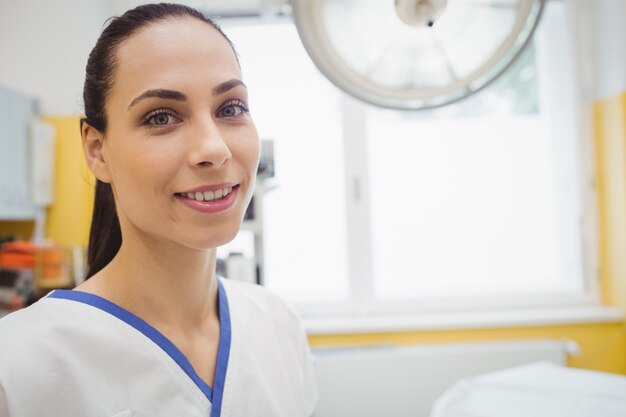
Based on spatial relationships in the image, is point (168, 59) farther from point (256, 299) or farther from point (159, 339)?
point (256, 299)

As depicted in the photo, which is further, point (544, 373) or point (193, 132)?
point (544, 373)

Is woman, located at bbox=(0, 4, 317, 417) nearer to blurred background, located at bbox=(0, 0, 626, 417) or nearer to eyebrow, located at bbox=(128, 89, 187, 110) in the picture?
eyebrow, located at bbox=(128, 89, 187, 110)

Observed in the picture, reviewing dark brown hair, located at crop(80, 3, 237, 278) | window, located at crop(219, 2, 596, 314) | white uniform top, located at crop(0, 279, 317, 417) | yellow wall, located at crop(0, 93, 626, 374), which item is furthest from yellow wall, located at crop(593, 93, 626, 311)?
dark brown hair, located at crop(80, 3, 237, 278)

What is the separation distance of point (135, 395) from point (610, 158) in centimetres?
221

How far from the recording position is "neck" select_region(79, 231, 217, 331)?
79 cm

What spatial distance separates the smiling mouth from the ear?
0.17 meters

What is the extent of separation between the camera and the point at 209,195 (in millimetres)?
675

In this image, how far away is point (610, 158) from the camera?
216cm

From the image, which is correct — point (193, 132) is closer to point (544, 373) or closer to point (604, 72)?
point (544, 373)

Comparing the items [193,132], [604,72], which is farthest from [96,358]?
[604,72]

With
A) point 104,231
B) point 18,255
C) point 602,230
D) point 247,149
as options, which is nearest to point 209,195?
point 247,149

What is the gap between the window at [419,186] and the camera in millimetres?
2285

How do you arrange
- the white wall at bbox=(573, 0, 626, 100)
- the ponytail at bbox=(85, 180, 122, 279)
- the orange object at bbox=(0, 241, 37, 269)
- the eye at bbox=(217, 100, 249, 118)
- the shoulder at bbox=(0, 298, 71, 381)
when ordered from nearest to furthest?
the shoulder at bbox=(0, 298, 71, 381), the eye at bbox=(217, 100, 249, 118), the ponytail at bbox=(85, 180, 122, 279), the orange object at bbox=(0, 241, 37, 269), the white wall at bbox=(573, 0, 626, 100)

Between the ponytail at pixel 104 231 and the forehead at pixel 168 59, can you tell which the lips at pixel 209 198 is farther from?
the ponytail at pixel 104 231
